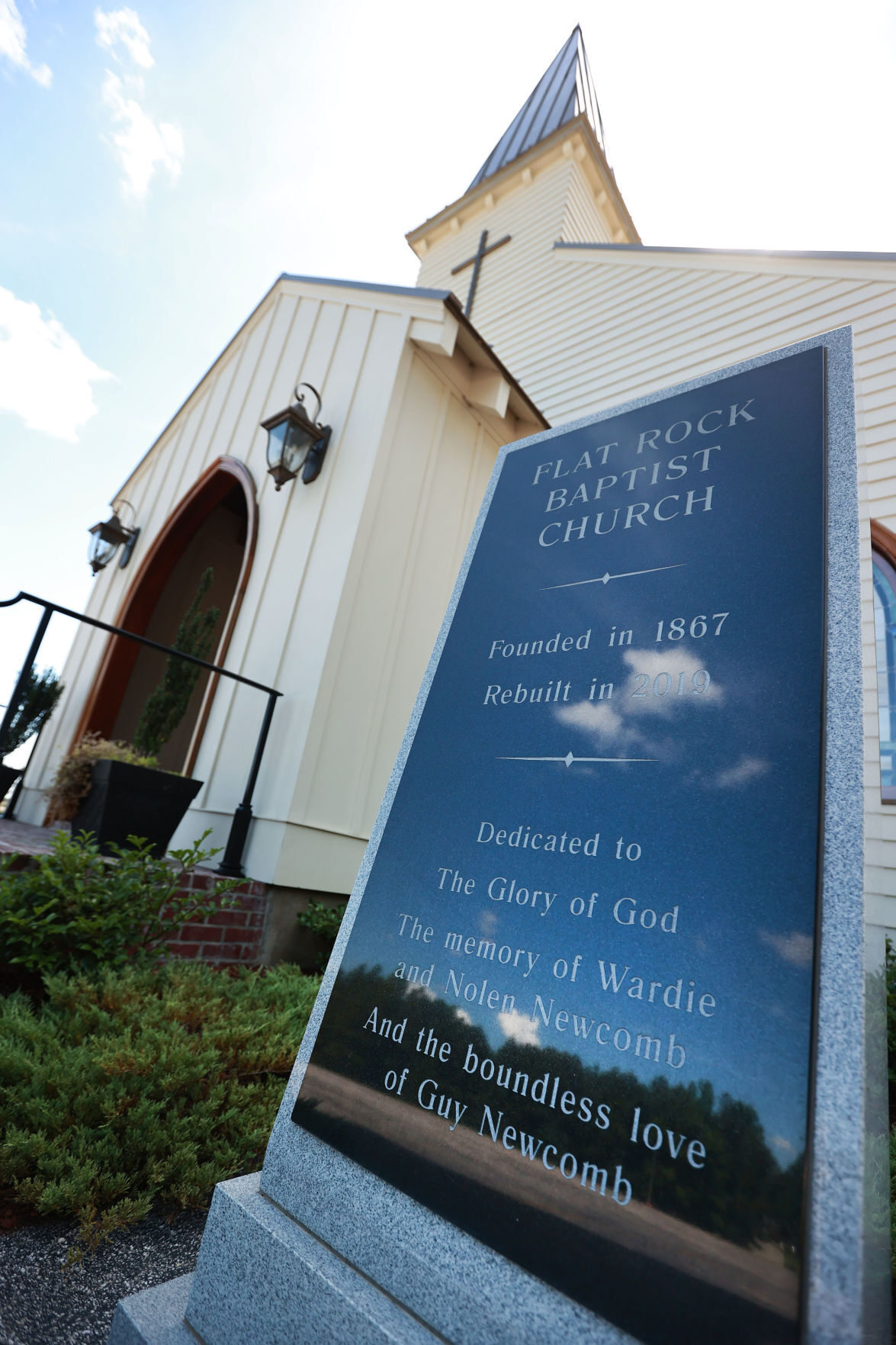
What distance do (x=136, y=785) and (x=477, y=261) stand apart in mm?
9145

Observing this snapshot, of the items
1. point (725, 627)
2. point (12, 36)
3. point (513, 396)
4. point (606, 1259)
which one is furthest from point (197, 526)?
point (606, 1259)

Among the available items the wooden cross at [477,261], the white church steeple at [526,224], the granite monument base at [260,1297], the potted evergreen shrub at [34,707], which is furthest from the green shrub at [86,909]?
the wooden cross at [477,261]

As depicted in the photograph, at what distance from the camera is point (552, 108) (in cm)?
1097

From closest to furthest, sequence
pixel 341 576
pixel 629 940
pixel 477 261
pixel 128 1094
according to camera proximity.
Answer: pixel 629 940, pixel 128 1094, pixel 341 576, pixel 477 261

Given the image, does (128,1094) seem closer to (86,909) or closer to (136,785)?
(86,909)

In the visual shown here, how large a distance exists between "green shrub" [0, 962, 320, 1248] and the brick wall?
800mm

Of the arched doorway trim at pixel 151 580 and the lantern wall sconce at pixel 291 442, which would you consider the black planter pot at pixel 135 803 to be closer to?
the arched doorway trim at pixel 151 580

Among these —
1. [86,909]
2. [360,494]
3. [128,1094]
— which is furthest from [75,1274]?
[360,494]

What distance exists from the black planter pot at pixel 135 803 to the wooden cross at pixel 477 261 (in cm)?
812

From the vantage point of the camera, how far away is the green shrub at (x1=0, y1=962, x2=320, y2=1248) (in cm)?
169

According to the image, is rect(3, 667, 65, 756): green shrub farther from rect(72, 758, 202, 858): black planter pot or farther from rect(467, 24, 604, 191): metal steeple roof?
rect(467, 24, 604, 191): metal steeple roof

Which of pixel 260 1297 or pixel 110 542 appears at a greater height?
pixel 110 542

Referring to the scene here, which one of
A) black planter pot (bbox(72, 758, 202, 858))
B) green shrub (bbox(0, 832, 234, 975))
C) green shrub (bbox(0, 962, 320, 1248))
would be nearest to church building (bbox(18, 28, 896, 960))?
black planter pot (bbox(72, 758, 202, 858))

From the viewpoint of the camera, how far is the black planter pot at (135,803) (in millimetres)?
3801
